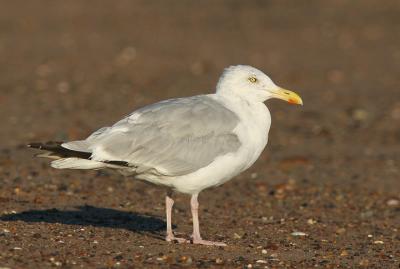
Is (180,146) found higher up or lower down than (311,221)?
higher up

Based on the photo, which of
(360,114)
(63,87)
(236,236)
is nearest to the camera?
(236,236)

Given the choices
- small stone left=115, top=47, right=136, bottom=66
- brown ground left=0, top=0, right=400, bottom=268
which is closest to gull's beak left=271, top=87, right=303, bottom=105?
brown ground left=0, top=0, right=400, bottom=268

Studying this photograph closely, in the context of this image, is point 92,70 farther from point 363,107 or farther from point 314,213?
point 314,213

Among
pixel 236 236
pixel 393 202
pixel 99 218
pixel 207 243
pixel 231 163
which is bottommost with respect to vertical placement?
pixel 207 243

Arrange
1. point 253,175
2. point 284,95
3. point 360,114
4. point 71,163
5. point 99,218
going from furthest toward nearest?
point 360,114 < point 253,175 < point 99,218 < point 284,95 < point 71,163

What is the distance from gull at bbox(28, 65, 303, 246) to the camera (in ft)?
26.7

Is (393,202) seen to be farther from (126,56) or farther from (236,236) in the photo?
(126,56)

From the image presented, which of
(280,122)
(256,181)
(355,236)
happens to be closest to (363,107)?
(280,122)

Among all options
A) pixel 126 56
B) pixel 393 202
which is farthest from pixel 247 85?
pixel 126 56

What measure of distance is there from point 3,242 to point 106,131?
130 centimetres

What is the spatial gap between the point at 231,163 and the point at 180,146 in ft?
1.55

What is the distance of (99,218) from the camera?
9.76 meters

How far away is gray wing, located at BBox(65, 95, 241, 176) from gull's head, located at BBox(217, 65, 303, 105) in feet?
1.37

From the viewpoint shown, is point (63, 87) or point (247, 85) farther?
point (63, 87)
